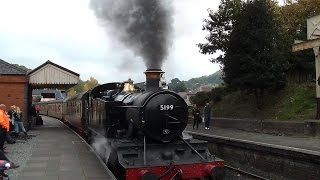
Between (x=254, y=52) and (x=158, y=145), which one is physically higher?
(x=254, y=52)

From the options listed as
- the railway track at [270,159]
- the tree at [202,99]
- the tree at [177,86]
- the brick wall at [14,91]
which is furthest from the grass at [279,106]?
the brick wall at [14,91]

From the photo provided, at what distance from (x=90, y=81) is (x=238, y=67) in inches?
4171

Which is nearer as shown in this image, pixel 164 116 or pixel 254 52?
pixel 164 116

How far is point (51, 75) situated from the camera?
24.8m

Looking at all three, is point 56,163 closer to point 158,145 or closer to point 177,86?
point 158,145

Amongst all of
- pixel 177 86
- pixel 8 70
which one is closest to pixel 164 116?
pixel 8 70

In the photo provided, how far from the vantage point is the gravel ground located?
9703mm

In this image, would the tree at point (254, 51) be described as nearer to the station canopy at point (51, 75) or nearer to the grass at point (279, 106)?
the grass at point (279, 106)

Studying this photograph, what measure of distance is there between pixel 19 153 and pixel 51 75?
1212 cm

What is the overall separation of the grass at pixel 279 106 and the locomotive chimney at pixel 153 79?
1365cm

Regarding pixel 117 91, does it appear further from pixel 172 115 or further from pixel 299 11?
pixel 299 11

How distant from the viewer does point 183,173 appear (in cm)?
834

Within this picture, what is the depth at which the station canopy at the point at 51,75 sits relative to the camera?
24266 mm

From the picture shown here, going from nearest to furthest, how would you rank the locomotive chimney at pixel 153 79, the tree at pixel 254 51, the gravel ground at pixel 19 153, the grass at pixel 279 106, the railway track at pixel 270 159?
the locomotive chimney at pixel 153 79, the gravel ground at pixel 19 153, the railway track at pixel 270 159, the grass at pixel 279 106, the tree at pixel 254 51
